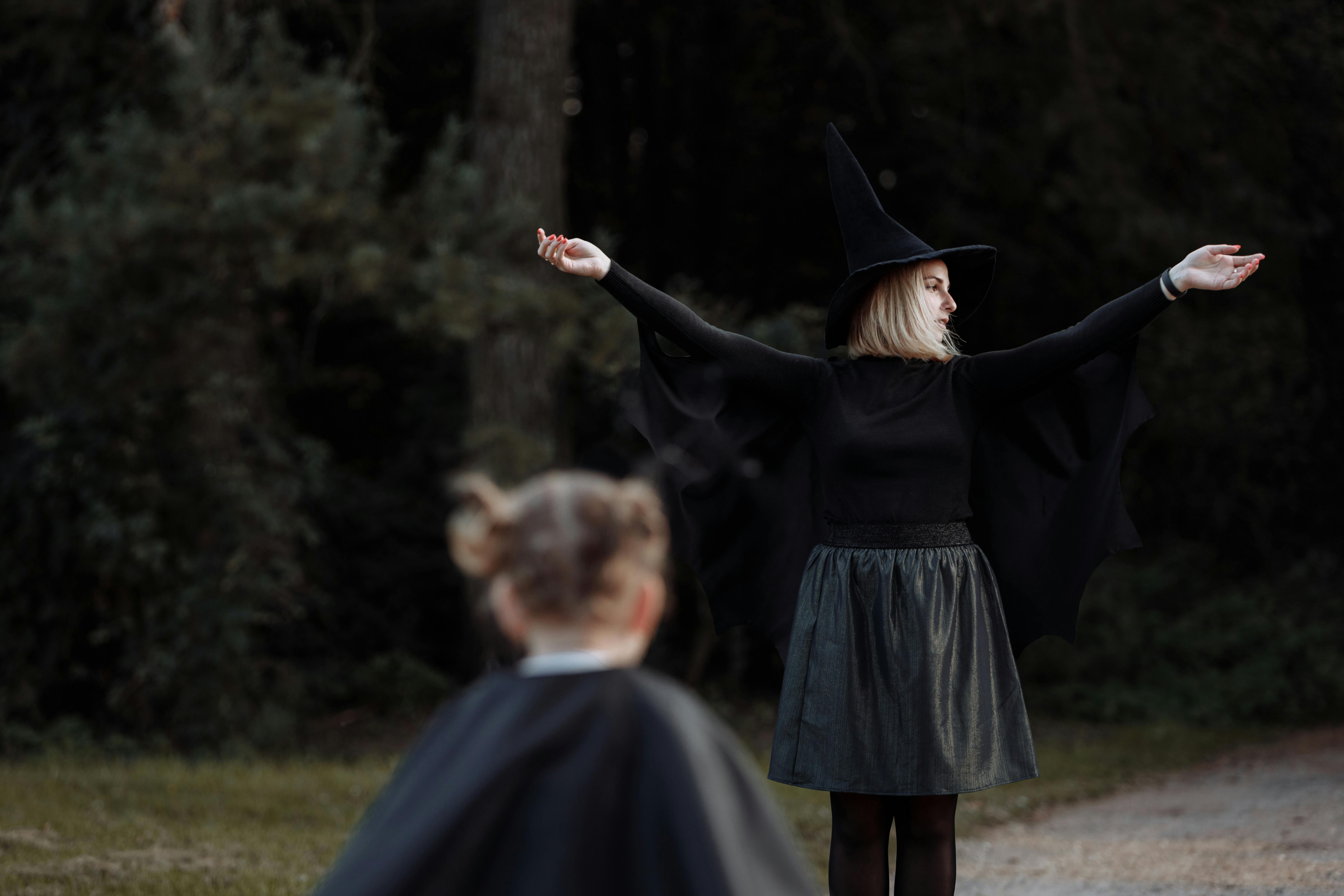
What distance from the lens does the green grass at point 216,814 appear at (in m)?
4.99

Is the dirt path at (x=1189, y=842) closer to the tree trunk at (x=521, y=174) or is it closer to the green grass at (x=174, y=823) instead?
the green grass at (x=174, y=823)

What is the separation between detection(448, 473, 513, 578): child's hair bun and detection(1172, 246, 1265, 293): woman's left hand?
7.03 ft

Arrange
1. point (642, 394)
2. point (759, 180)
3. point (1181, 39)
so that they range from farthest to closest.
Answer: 1. point (759, 180)
2. point (1181, 39)
3. point (642, 394)

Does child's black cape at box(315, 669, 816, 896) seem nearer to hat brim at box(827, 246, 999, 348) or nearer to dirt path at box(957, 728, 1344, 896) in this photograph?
hat brim at box(827, 246, 999, 348)

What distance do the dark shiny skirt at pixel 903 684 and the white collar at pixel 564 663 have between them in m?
1.62

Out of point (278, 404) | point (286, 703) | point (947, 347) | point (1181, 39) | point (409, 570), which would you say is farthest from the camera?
point (409, 570)

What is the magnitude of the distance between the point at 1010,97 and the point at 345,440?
6739mm

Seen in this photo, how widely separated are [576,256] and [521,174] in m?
5.97

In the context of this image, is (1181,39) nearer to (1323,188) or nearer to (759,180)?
(1323,188)

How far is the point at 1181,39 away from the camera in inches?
422

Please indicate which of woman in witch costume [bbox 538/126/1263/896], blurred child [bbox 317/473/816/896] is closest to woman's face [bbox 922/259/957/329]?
woman in witch costume [bbox 538/126/1263/896]

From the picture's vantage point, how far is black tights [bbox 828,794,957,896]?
3.40 metres

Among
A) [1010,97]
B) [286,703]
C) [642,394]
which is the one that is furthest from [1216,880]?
[1010,97]

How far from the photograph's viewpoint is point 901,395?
3.54m
